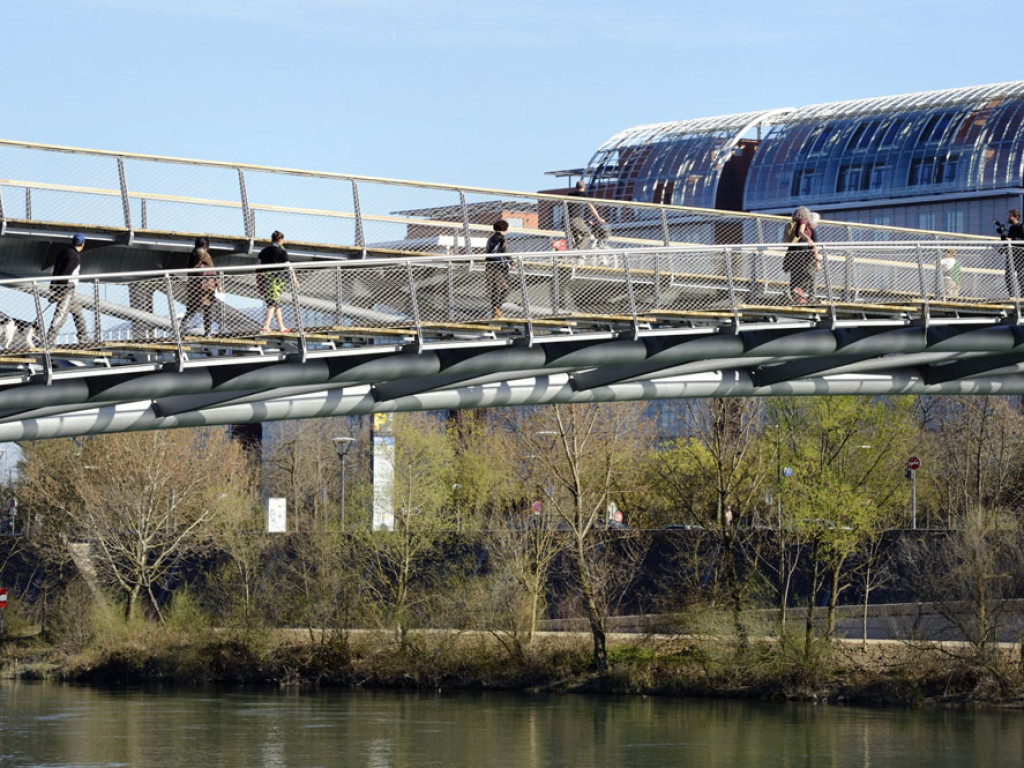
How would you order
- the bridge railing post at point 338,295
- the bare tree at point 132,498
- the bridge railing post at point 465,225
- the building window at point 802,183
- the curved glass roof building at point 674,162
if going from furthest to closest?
1. the curved glass roof building at point 674,162
2. the building window at point 802,183
3. the bare tree at point 132,498
4. the bridge railing post at point 465,225
5. the bridge railing post at point 338,295

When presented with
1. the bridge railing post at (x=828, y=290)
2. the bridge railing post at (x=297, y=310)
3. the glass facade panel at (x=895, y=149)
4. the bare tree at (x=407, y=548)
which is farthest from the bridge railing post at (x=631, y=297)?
the glass facade panel at (x=895, y=149)

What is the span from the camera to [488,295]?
23.0 meters

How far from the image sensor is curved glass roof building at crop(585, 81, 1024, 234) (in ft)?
291

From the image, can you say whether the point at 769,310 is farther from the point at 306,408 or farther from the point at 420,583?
the point at 420,583

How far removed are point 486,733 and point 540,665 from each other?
31.3ft

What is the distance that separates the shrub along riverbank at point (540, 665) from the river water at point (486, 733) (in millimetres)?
1104

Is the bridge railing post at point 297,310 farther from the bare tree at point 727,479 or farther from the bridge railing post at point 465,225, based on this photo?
the bare tree at point 727,479

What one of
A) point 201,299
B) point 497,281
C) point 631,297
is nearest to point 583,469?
point 631,297

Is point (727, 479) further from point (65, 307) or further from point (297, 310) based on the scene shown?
point (65, 307)

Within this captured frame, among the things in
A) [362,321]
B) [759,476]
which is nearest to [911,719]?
[759,476]

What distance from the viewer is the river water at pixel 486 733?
31703mm

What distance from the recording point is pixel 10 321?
20.0 m

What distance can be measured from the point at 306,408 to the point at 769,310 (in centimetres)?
698

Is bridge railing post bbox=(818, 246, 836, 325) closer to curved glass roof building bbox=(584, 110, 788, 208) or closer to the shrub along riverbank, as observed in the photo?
the shrub along riverbank
